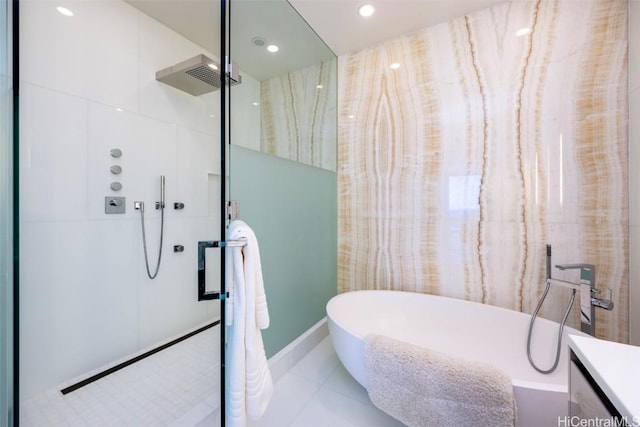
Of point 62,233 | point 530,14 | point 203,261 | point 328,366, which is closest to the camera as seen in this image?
point 203,261

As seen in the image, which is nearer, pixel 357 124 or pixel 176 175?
pixel 176 175

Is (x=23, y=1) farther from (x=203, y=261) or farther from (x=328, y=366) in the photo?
(x=328, y=366)

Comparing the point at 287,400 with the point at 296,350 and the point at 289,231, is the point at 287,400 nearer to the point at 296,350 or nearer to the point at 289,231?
the point at 296,350

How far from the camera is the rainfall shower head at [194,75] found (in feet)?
5.44

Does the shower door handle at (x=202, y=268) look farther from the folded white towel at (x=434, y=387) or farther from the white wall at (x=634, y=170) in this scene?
the white wall at (x=634, y=170)

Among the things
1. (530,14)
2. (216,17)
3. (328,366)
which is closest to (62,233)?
(216,17)

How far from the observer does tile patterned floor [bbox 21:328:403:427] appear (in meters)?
1.25

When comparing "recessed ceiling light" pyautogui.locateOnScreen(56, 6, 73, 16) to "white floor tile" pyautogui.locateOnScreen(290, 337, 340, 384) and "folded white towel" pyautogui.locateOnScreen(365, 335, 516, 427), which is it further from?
"white floor tile" pyautogui.locateOnScreen(290, 337, 340, 384)

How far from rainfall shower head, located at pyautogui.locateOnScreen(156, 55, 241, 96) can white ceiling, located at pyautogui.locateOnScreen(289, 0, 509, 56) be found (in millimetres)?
729

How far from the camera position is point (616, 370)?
49 centimetres

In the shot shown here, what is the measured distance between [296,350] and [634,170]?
232 centimetres

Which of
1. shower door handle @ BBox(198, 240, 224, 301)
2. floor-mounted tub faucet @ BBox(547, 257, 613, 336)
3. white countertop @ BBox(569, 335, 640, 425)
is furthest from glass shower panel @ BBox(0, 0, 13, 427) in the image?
floor-mounted tub faucet @ BBox(547, 257, 613, 336)

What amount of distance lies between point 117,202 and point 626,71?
126 inches

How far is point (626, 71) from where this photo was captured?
146cm
